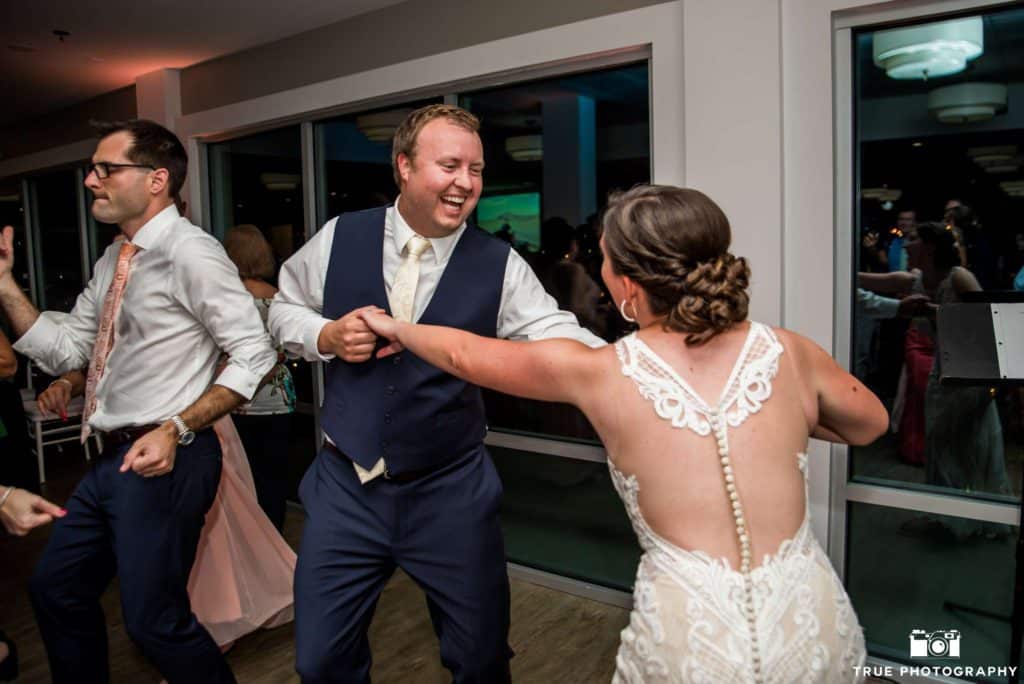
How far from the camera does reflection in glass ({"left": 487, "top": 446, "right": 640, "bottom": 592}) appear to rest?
3.50m

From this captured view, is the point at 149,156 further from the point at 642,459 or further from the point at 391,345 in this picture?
the point at 642,459

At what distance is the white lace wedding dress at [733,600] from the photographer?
1.21m

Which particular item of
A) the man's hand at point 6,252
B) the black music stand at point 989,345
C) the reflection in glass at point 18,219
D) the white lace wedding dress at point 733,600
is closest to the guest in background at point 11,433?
the man's hand at point 6,252

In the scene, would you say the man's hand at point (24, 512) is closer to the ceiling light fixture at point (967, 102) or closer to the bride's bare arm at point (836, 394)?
the bride's bare arm at point (836, 394)

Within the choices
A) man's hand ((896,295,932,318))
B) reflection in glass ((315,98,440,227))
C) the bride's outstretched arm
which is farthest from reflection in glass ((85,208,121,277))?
man's hand ((896,295,932,318))

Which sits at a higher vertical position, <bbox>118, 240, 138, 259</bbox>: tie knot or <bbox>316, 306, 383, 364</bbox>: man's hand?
<bbox>118, 240, 138, 259</bbox>: tie knot

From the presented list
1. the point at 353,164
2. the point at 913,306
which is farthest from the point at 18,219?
the point at 913,306

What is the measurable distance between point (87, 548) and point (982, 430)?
280 cm

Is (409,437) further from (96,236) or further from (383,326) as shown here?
(96,236)

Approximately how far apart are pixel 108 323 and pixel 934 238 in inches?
102

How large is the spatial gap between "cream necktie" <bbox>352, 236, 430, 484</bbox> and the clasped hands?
114 millimetres

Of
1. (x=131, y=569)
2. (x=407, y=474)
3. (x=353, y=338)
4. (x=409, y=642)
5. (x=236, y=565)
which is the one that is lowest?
(x=409, y=642)

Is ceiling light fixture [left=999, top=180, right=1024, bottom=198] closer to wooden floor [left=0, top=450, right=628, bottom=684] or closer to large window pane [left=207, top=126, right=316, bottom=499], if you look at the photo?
wooden floor [left=0, top=450, right=628, bottom=684]

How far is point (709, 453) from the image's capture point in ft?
4.09
